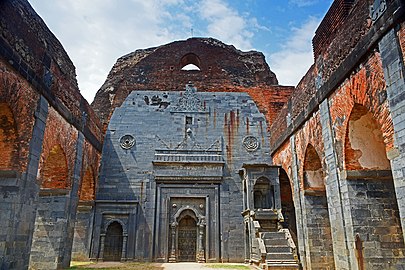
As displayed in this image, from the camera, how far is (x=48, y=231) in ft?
32.3

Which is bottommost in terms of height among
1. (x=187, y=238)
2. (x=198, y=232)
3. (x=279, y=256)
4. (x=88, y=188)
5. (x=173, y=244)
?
(x=279, y=256)

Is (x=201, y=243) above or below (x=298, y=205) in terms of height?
below

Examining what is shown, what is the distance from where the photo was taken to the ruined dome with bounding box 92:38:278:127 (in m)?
15.8

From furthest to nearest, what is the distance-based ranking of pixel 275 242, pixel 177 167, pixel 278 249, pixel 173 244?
pixel 177 167 < pixel 173 244 < pixel 275 242 < pixel 278 249

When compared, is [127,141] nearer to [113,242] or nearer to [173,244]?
[113,242]

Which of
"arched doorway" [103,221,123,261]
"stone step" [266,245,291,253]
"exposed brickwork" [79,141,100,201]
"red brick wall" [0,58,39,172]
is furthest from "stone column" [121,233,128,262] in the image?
"red brick wall" [0,58,39,172]

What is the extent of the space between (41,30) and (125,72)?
7.99 metres

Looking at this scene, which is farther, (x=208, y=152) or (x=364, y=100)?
(x=208, y=152)

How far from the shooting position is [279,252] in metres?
9.77

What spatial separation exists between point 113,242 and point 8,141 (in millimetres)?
6911

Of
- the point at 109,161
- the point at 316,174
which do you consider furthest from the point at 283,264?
the point at 109,161

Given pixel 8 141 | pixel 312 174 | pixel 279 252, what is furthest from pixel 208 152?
pixel 8 141

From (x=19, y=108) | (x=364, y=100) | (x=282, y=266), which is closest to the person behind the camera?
(x=364, y=100)

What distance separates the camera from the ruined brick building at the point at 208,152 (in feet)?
22.2
